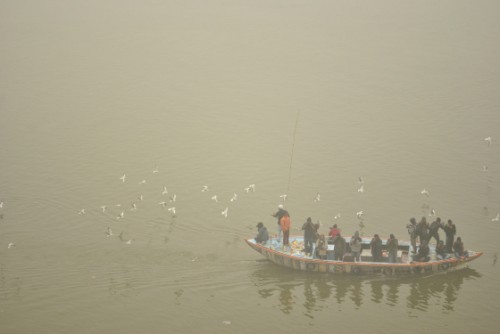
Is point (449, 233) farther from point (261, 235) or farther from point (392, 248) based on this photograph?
point (261, 235)

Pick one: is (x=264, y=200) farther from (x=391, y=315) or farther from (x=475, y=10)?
(x=475, y=10)

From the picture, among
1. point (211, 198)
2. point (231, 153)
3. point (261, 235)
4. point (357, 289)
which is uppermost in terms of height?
point (231, 153)

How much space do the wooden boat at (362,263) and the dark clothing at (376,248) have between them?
173 millimetres

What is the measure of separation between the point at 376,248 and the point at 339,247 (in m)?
0.97

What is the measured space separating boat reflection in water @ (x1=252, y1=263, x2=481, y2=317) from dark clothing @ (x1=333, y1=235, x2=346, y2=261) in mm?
586

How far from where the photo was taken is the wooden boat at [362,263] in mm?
A: 18094

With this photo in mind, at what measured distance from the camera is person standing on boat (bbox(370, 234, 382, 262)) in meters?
18.1

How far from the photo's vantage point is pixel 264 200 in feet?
76.1

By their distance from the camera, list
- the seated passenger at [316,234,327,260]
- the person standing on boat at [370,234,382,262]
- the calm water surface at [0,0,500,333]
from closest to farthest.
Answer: the calm water surface at [0,0,500,333]
the person standing on boat at [370,234,382,262]
the seated passenger at [316,234,327,260]

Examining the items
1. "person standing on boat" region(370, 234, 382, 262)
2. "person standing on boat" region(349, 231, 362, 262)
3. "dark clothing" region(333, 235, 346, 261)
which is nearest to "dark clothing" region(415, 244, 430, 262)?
"person standing on boat" region(370, 234, 382, 262)

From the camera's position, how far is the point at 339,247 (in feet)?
59.9

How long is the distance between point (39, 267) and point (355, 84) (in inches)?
734

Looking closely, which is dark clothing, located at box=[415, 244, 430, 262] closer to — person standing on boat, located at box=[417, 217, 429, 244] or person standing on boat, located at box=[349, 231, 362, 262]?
person standing on boat, located at box=[417, 217, 429, 244]

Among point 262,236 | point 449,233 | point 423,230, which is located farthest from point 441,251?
point 262,236
